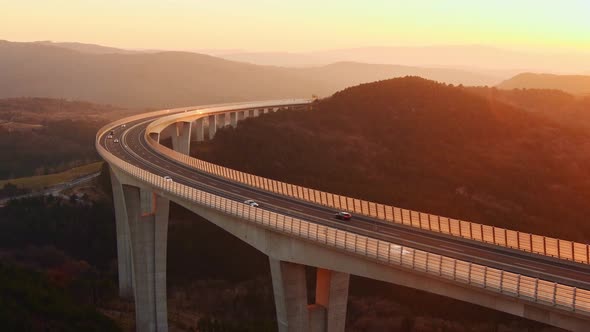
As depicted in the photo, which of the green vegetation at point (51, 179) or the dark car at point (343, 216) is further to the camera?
the green vegetation at point (51, 179)

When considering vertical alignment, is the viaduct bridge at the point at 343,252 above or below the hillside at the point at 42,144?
above

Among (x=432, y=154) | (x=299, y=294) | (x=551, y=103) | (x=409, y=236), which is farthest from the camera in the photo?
(x=551, y=103)

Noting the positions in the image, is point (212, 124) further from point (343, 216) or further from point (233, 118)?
point (343, 216)

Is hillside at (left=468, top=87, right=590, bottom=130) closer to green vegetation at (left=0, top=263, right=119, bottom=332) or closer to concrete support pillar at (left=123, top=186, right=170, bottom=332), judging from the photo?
concrete support pillar at (left=123, top=186, right=170, bottom=332)

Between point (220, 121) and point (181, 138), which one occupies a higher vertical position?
point (181, 138)

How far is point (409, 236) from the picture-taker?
1320 inches

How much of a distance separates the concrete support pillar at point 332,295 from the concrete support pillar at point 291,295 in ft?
3.95

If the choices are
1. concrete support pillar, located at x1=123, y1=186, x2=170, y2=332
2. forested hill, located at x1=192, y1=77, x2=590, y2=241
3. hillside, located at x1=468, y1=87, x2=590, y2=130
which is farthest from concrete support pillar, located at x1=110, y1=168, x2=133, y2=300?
hillside, located at x1=468, y1=87, x2=590, y2=130

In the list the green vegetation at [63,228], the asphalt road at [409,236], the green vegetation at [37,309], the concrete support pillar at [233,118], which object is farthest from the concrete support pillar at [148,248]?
the concrete support pillar at [233,118]

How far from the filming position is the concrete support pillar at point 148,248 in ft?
174

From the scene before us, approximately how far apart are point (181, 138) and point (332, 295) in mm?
70722

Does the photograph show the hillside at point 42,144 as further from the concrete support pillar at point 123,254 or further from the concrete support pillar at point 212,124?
the concrete support pillar at point 123,254

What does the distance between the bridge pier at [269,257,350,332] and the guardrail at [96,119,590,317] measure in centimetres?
296

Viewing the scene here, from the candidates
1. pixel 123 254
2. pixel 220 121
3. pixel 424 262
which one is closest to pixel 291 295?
pixel 424 262
